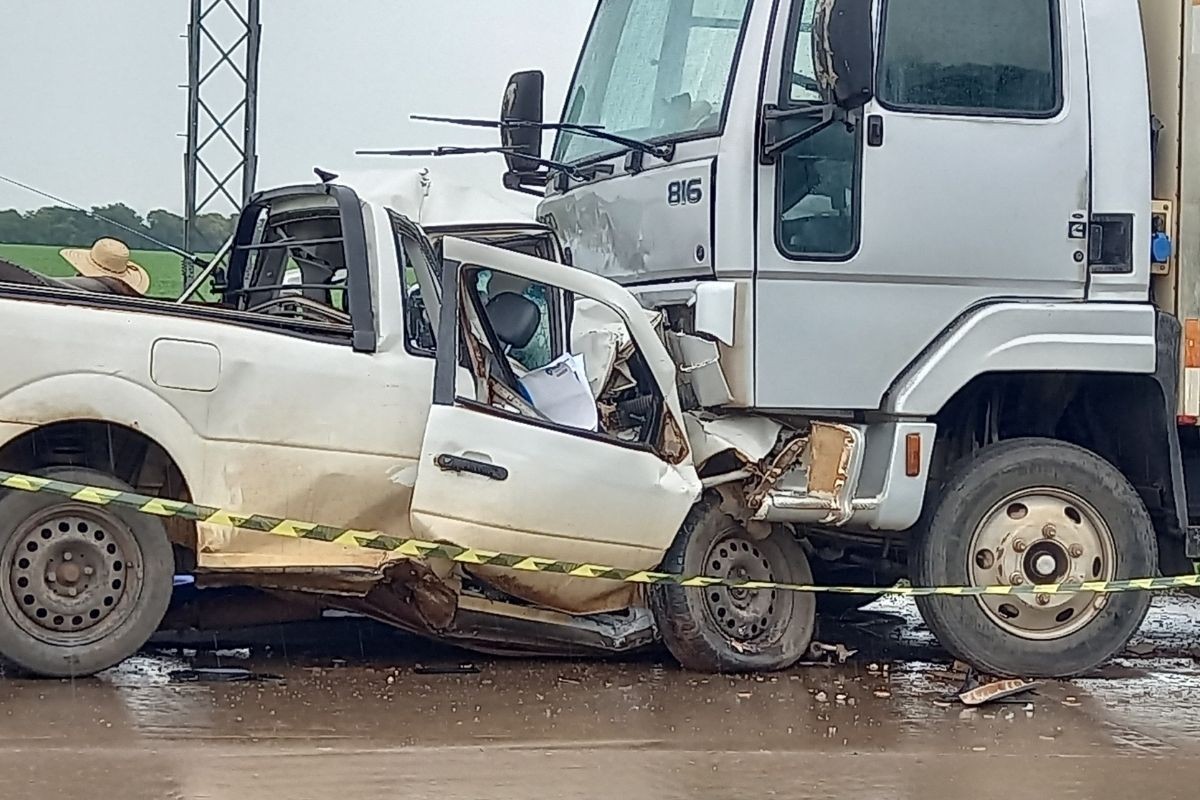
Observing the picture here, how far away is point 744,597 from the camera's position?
7566 millimetres


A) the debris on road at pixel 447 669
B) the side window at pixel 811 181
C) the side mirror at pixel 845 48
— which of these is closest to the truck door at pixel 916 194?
the side window at pixel 811 181

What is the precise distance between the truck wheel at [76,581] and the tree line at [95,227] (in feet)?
12.1

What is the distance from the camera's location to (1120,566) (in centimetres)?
767

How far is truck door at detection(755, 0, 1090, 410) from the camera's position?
23.7 ft

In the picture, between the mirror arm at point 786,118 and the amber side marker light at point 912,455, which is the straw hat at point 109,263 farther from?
the amber side marker light at point 912,455

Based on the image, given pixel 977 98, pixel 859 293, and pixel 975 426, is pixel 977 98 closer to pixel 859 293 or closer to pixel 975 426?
pixel 859 293

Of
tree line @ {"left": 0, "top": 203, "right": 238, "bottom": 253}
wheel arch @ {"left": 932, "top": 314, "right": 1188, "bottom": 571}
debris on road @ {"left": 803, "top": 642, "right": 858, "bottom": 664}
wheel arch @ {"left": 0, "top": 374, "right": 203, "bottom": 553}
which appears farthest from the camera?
tree line @ {"left": 0, "top": 203, "right": 238, "bottom": 253}

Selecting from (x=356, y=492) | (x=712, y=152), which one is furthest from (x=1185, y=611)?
(x=356, y=492)

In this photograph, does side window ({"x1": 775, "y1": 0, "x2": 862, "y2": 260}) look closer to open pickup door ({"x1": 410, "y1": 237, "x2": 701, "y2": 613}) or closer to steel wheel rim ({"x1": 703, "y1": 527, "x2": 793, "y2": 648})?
open pickup door ({"x1": 410, "y1": 237, "x2": 701, "y2": 613})

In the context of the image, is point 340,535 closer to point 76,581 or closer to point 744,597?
point 76,581

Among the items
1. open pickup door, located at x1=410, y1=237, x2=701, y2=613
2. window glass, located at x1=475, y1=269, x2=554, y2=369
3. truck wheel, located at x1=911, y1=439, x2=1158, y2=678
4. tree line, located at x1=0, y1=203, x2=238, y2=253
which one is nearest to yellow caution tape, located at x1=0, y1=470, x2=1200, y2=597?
open pickup door, located at x1=410, y1=237, x2=701, y2=613

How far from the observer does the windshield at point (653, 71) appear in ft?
24.2

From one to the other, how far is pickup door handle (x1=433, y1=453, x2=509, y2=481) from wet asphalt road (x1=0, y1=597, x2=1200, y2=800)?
920 mm

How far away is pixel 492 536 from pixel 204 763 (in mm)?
1668
